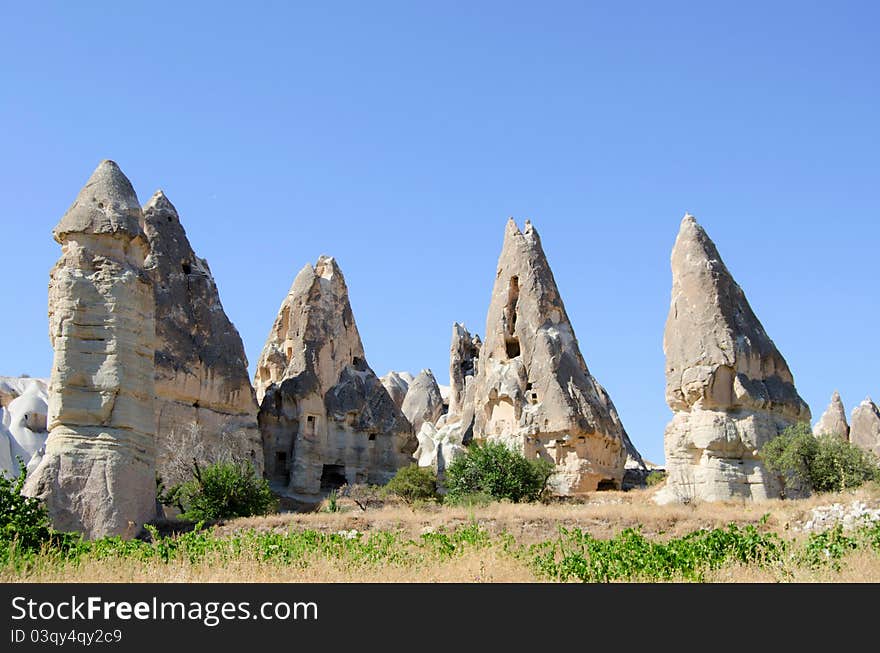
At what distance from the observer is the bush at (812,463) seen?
1903 centimetres

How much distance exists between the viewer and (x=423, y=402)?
47.0 meters

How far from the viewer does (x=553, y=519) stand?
13867 mm

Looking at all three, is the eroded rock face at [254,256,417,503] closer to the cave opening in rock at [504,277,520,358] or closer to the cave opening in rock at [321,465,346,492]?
the cave opening in rock at [321,465,346,492]

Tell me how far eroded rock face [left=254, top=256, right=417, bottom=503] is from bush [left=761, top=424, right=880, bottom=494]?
39.8 feet

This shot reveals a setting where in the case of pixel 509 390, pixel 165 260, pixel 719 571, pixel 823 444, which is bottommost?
pixel 719 571

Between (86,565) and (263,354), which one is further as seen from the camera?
(263,354)

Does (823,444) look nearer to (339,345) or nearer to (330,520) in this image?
(330,520)

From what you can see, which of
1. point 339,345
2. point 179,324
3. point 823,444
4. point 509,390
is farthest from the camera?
point 339,345

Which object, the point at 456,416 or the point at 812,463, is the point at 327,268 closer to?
the point at 456,416

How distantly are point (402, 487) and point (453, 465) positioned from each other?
1753mm

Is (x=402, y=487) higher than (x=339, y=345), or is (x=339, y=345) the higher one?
(x=339, y=345)

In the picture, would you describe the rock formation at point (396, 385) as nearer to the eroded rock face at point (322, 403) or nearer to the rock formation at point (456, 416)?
the rock formation at point (456, 416)

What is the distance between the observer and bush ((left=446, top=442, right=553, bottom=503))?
20484 millimetres

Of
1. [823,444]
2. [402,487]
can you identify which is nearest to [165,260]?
[402,487]
